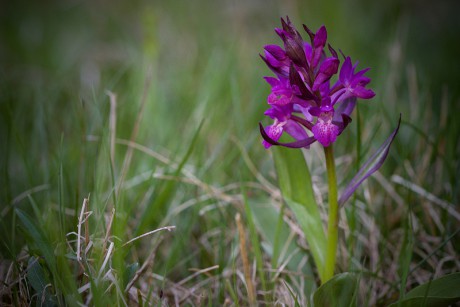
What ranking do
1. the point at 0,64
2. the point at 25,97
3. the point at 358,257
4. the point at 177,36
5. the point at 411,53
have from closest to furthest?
the point at 358,257 < the point at 25,97 < the point at 411,53 < the point at 0,64 < the point at 177,36

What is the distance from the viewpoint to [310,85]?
1.11 metres

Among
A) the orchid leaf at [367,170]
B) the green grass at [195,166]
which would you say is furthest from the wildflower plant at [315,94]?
the green grass at [195,166]

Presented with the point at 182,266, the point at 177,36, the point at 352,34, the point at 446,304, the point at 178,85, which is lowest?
the point at 182,266

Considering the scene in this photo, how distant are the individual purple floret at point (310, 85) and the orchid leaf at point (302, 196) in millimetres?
158

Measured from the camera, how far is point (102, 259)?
117 cm

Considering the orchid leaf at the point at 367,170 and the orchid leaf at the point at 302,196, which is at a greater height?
the orchid leaf at the point at 367,170

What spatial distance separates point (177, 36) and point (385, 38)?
1705 millimetres

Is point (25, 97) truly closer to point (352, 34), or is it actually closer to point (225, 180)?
point (225, 180)

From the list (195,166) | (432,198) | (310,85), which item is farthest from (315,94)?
(195,166)

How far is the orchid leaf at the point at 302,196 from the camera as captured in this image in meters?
1.27

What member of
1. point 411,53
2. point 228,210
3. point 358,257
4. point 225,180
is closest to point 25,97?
point 225,180

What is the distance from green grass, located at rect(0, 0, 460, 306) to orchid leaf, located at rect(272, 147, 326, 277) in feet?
0.43

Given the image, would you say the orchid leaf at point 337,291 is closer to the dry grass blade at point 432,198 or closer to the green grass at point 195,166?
the green grass at point 195,166

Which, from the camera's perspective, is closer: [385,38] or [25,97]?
[25,97]
